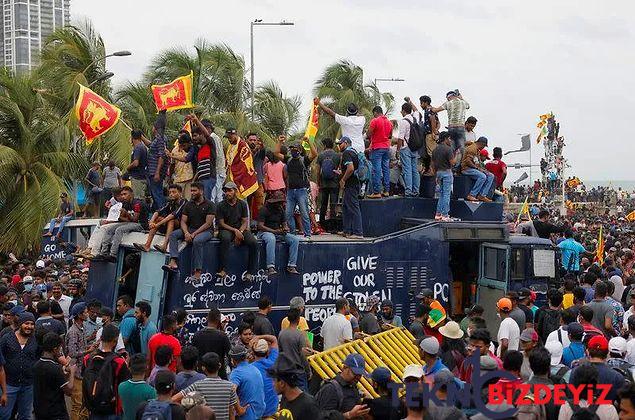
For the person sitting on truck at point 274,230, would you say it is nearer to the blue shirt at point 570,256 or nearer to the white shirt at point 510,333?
the white shirt at point 510,333

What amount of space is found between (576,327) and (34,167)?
18767 mm

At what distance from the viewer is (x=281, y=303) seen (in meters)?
12.8

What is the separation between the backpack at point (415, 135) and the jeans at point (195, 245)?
438cm

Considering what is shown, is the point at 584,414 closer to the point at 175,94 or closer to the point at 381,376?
the point at 381,376

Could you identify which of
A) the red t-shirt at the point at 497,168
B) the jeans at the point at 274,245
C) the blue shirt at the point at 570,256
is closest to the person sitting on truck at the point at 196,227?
the jeans at the point at 274,245

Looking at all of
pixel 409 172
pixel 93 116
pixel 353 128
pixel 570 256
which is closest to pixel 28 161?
pixel 93 116

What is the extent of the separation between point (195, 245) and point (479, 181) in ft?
17.2

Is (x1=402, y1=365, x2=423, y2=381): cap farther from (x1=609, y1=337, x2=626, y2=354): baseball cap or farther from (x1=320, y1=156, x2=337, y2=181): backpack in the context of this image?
(x1=320, y1=156, x2=337, y2=181): backpack

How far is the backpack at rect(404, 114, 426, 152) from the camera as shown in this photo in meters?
15.1

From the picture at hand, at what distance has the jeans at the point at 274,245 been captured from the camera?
12648 millimetres

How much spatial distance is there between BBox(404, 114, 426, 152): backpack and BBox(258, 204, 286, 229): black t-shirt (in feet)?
9.63

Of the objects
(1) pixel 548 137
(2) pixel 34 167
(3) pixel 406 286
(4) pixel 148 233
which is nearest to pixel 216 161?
(4) pixel 148 233

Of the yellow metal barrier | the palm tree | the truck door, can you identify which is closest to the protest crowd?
the truck door

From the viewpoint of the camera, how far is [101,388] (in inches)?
336
